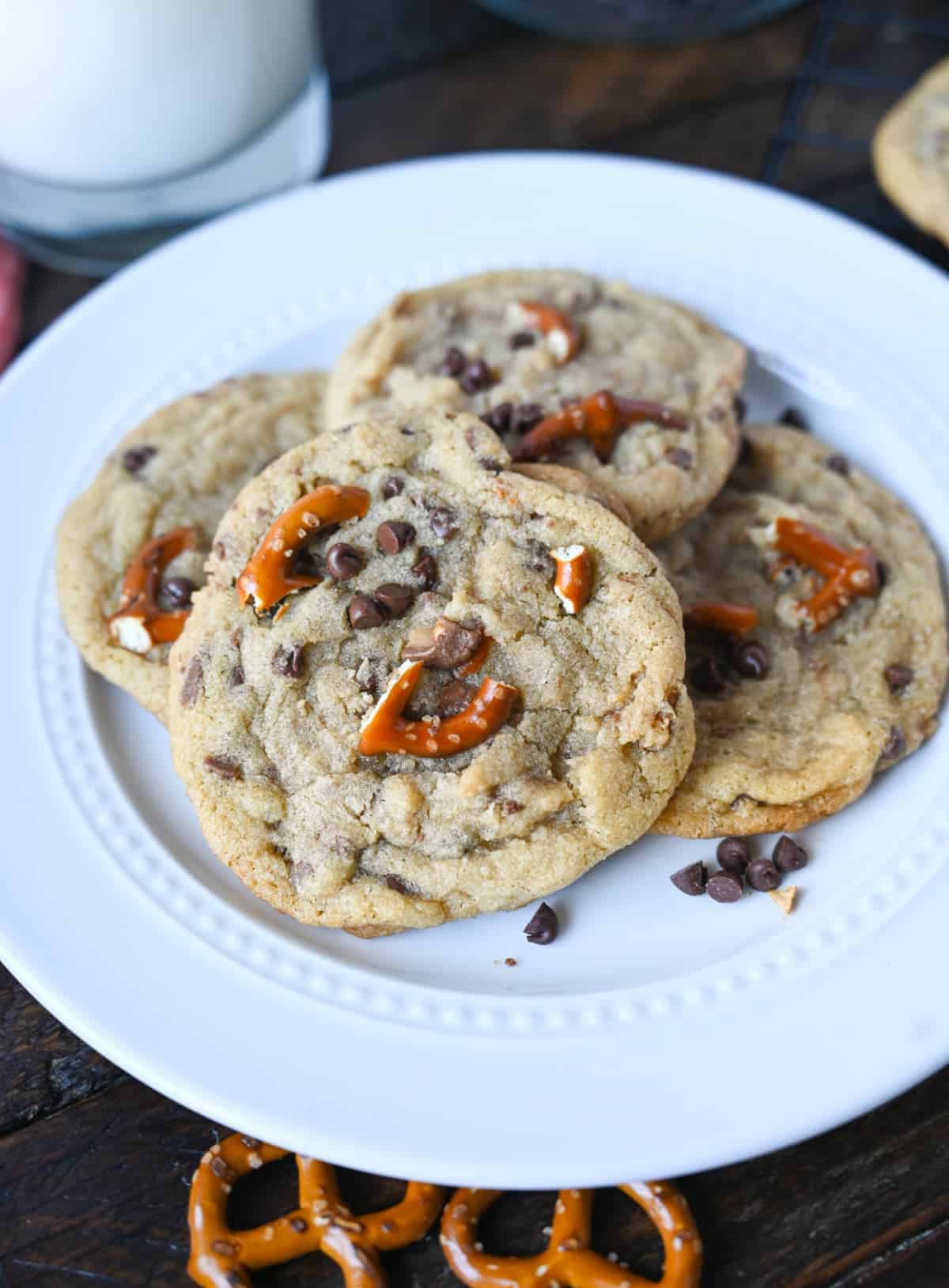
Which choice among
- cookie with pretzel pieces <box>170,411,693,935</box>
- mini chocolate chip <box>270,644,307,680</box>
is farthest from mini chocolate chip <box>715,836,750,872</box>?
mini chocolate chip <box>270,644,307,680</box>

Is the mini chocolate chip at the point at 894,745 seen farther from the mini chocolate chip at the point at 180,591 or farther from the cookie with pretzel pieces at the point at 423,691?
the mini chocolate chip at the point at 180,591

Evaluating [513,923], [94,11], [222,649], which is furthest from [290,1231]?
[94,11]

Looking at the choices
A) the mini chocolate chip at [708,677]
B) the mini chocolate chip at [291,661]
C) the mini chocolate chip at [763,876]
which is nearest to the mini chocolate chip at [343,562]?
the mini chocolate chip at [291,661]

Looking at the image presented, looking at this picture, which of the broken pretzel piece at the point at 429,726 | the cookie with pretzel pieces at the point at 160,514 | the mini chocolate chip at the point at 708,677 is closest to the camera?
the broken pretzel piece at the point at 429,726

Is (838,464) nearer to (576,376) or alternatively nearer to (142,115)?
(576,376)

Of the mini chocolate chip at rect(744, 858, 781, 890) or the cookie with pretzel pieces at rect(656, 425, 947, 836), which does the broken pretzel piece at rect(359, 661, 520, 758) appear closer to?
the cookie with pretzel pieces at rect(656, 425, 947, 836)

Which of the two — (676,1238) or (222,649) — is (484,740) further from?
(676,1238)

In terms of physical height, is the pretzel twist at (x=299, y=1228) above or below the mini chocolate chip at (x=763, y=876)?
below

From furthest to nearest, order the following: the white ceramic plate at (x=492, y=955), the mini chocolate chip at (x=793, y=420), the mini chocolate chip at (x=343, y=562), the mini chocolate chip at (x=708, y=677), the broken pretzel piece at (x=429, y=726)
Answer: the mini chocolate chip at (x=793, y=420), the mini chocolate chip at (x=708, y=677), the mini chocolate chip at (x=343, y=562), the broken pretzel piece at (x=429, y=726), the white ceramic plate at (x=492, y=955)
